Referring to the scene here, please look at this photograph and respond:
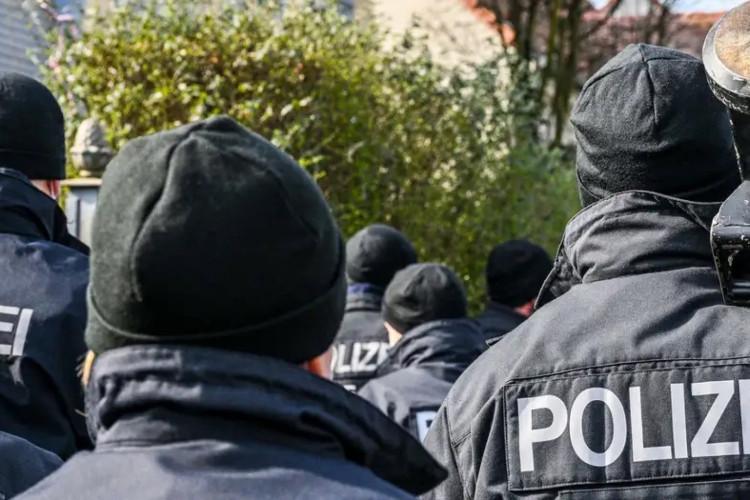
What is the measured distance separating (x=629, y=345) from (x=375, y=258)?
16.4 feet

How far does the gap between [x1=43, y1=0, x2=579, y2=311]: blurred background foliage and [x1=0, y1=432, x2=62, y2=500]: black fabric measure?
5.72 meters

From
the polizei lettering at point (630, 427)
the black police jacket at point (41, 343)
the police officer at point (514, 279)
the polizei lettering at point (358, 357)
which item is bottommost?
the polizei lettering at point (358, 357)

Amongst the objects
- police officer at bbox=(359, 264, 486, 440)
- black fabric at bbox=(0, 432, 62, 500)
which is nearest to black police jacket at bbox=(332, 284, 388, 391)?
police officer at bbox=(359, 264, 486, 440)

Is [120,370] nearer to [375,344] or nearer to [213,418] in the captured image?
[213,418]

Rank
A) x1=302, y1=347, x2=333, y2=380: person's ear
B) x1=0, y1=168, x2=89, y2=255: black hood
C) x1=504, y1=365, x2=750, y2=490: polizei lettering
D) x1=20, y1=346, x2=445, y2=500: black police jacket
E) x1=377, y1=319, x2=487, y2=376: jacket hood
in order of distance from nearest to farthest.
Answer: x1=20, y1=346, x2=445, y2=500: black police jacket → x1=302, y1=347, x2=333, y2=380: person's ear → x1=504, y1=365, x2=750, y2=490: polizei lettering → x1=0, y1=168, x2=89, y2=255: black hood → x1=377, y1=319, x2=487, y2=376: jacket hood

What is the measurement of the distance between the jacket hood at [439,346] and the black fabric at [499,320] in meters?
1.27

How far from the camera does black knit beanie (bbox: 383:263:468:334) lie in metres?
6.00

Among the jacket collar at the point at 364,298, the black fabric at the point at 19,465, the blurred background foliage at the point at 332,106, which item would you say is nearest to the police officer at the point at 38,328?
the black fabric at the point at 19,465

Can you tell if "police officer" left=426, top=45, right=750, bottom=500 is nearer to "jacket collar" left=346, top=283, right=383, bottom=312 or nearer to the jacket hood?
A: the jacket hood

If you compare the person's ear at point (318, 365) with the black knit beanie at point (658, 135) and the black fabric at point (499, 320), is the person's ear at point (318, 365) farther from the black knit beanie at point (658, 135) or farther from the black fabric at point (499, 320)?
the black fabric at point (499, 320)

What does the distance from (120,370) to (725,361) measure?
1.12m

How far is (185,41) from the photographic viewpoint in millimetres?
8656

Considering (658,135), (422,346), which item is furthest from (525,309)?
(658,135)

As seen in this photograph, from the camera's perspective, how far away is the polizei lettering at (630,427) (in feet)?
7.52
